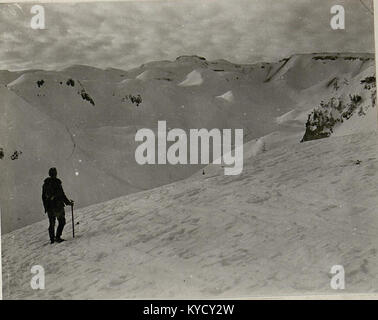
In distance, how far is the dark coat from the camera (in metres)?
2.36

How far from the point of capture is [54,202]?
237 centimetres

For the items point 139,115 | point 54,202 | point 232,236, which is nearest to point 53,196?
point 54,202

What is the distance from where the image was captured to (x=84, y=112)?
7.86 ft

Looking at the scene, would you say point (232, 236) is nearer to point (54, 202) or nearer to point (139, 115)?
point (139, 115)

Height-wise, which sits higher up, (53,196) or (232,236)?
(53,196)

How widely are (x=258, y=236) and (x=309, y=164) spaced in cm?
36

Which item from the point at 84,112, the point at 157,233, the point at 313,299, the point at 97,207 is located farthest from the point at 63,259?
the point at 313,299

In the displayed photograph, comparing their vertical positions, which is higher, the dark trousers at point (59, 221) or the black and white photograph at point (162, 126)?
the black and white photograph at point (162, 126)

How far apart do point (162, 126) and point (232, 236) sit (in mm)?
524

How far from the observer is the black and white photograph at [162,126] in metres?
2.35

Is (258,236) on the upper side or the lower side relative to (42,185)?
lower

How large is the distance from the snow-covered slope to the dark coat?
0.08 meters

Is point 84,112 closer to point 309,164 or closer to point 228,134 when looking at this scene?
point 228,134

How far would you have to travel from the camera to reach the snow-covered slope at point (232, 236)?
228 cm
